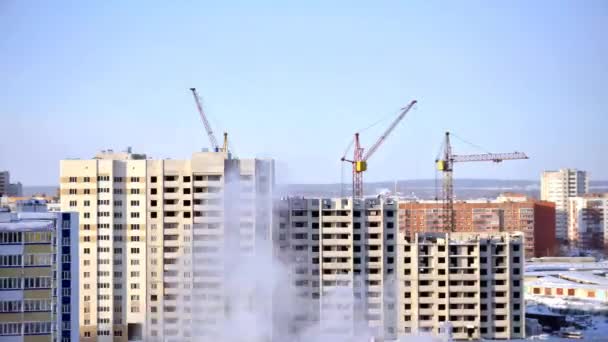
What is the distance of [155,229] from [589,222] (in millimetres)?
17708

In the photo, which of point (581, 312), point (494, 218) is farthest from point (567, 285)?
point (494, 218)

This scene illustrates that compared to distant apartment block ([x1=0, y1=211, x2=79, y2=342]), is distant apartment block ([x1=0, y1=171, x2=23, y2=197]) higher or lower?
higher

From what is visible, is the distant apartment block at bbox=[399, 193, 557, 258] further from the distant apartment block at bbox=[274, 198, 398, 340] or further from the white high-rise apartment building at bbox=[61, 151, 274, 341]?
the white high-rise apartment building at bbox=[61, 151, 274, 341]

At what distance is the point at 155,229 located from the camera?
38.3 feet

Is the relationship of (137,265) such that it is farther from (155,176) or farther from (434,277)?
(434,277)

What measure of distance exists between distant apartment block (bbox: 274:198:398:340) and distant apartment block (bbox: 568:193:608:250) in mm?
15359

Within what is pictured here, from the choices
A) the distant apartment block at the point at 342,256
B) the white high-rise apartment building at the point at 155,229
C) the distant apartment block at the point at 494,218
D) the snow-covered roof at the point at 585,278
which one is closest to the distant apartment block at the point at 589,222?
the distant apartment block at the point at 494,218

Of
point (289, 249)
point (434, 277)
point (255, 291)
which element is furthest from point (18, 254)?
point (434, 277)

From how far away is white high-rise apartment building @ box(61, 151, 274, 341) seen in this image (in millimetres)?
11344

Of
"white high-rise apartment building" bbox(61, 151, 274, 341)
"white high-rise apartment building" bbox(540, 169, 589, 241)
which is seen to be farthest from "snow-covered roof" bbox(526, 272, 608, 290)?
"white high-rise apartment building" bbox(540, 169, 589, 241)

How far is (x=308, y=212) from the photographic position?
1189 centimetres

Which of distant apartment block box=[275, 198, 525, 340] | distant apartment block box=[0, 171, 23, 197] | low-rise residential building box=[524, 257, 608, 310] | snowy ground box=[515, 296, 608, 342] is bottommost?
snowy ground box=[515, 296, 608, 342]

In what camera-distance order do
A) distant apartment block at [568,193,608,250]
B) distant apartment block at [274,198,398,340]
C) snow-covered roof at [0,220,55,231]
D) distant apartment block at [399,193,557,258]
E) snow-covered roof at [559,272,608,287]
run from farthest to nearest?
distant apartment block at [568,193,608,250], distant apartment block at [399,193,557,258], snow-covered roof at [559,272,608,287], distant apartment block at [274,198,398,340], snow-covered roof at [0,220,55,231]

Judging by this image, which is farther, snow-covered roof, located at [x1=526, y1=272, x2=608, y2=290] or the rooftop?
snow-covered roof, located at [x1=526, y1=272, x2=608, y2=290]
